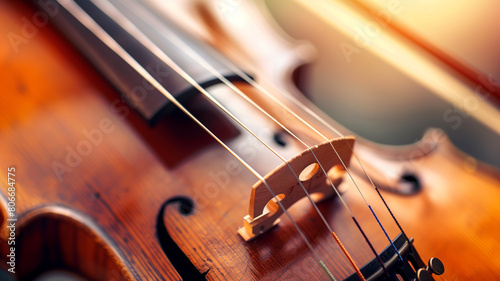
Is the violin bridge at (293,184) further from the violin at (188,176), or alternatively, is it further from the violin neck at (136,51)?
the violin neck at (136,51)

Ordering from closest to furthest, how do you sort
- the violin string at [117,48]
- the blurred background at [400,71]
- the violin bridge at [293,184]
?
the violin bridge at [293,184] → the violin string at [117,48] → the blurred background at [400,71]

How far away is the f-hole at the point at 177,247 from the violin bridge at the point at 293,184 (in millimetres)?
107

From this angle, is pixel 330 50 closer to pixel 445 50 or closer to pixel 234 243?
pixel 445 50

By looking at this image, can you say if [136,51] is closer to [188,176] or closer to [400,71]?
[188,176]

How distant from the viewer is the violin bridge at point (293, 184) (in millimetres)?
598

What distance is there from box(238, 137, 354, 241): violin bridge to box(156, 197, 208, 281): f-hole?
0.35ft

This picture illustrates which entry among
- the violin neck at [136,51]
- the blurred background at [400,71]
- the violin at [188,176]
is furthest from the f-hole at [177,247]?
the blurred background at [400,71]

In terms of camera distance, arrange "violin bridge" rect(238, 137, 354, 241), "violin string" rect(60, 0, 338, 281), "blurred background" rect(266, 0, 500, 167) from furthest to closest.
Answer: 1. "blurred background" rect(266, 0, 500, 167)
2. "violin string" rect(60, 0, 338, 281)
3. "violin bridge" rect(238, 137, 354, 241)

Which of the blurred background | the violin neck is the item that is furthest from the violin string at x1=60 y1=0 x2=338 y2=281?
the blurred background

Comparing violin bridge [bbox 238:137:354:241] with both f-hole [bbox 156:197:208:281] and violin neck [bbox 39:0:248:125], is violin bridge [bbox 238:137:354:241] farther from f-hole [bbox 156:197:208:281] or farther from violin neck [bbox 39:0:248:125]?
violin neck [bbox 39:0:248:125]

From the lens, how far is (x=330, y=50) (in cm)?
165

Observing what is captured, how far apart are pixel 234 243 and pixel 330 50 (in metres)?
1.24

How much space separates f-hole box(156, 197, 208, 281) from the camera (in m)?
0.61

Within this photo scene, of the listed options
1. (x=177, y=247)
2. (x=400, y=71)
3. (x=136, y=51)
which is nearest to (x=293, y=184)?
(x=177, y=247)
